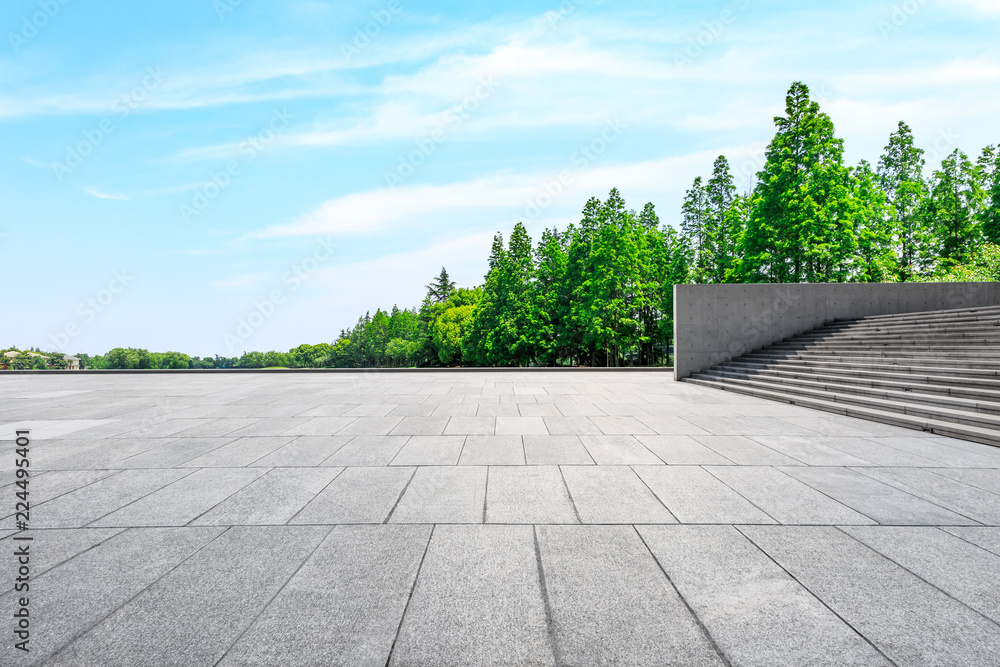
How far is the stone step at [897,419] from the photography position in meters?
7.60

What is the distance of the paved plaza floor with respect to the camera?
2633 millimetres

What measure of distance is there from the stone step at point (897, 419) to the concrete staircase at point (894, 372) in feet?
0.05

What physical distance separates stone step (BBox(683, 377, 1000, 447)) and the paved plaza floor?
0.51 m

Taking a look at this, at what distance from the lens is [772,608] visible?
2930 millimetres

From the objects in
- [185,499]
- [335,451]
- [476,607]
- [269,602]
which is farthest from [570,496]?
[185,499]

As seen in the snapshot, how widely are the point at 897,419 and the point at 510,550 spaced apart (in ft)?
30.5

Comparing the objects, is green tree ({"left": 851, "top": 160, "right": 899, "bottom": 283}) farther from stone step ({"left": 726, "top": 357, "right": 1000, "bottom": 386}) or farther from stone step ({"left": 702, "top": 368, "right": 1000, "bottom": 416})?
stone step ({"left": 702, "top": 368, "right": 1000, "bottom": 416})

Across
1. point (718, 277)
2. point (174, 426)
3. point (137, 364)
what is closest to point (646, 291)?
point (718, 277)

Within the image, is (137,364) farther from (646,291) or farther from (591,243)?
(646,291)

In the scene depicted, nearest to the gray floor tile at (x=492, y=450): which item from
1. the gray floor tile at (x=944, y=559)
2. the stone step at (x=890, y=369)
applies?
the gray floor tile at (x=944, y=559)

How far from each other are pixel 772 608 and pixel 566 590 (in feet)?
4.23

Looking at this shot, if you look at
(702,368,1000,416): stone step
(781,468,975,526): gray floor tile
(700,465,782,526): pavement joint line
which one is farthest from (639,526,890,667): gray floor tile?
(702,368,1000,416): stone step

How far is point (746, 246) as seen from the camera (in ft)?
107

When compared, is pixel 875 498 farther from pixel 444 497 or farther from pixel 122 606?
pixel 122 606
